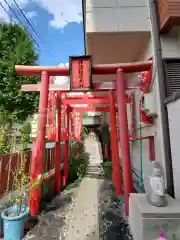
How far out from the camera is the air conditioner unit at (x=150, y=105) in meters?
4.06

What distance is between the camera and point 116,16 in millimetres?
5219

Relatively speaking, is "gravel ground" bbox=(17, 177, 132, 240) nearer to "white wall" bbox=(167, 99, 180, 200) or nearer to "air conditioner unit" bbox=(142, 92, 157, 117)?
"white wall" bbox=(167, 99, 180, 200)

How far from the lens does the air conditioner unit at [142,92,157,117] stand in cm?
406

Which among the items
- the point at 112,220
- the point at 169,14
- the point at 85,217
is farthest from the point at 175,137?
the point at 85,217

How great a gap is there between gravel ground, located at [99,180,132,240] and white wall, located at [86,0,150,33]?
4.70 meters

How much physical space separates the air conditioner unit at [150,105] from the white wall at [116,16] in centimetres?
212

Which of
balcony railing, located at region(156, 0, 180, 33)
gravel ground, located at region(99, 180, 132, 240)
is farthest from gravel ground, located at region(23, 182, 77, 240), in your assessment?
balcony railing, located at region(156, 0, 180, 33)

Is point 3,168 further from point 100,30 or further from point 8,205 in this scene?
point 100,30

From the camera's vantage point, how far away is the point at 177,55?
391 centimetres

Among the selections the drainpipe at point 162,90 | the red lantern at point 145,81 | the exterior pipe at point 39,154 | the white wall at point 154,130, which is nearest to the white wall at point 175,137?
the drainpipe at point 162,90

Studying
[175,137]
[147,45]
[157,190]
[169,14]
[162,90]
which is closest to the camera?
[157,190]

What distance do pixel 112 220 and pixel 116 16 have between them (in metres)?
5.29

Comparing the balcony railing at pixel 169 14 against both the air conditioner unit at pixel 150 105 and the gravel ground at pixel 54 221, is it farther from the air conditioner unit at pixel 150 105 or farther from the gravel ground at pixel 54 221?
the gravel ground at pixel 54 221

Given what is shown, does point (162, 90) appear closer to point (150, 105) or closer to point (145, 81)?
point (150, 105)
